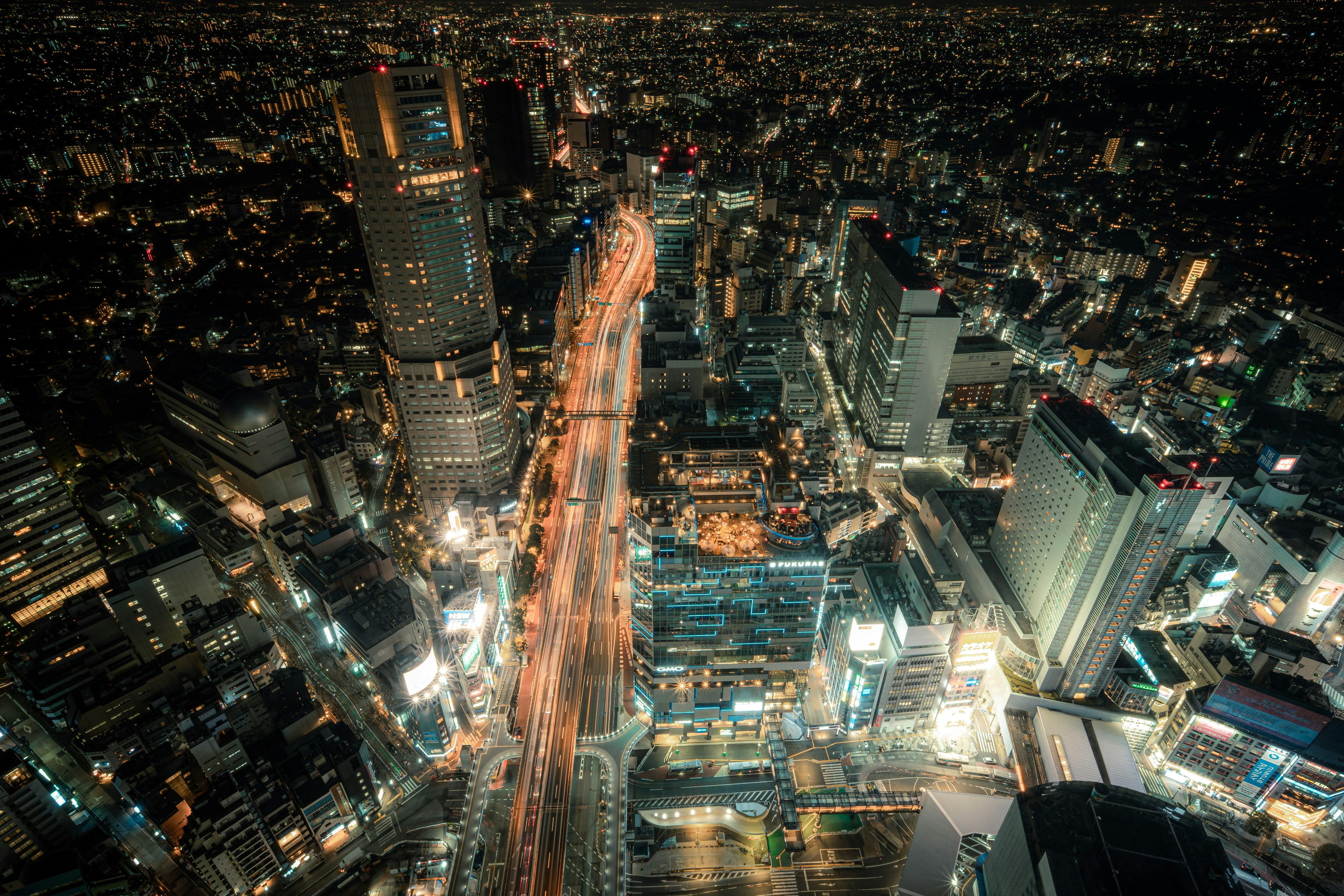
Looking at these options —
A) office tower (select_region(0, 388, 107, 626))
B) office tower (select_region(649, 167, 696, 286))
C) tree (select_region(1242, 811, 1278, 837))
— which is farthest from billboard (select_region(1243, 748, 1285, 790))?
office tower (select_region(0, 388, 107, 626))

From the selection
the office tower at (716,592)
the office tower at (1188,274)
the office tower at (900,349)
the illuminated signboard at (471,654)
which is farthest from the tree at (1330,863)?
the office tower at (1188,274)

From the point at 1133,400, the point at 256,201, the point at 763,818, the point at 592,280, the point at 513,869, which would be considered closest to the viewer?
the point at 513,869

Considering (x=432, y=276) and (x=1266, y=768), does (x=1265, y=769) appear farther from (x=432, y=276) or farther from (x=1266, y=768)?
(x=432, y=276)

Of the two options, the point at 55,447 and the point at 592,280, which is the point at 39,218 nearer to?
the point at 55,447

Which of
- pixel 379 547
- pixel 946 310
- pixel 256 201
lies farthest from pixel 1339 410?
pixel 256 201

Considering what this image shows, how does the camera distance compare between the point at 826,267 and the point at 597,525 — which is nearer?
the point at 597,525

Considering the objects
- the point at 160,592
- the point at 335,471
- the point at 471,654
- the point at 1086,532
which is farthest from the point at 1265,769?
the point at 160,592

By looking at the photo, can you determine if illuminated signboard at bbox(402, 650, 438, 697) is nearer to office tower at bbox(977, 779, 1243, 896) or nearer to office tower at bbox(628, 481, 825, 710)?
office tower at bbox(628, 481, 825, 710)
